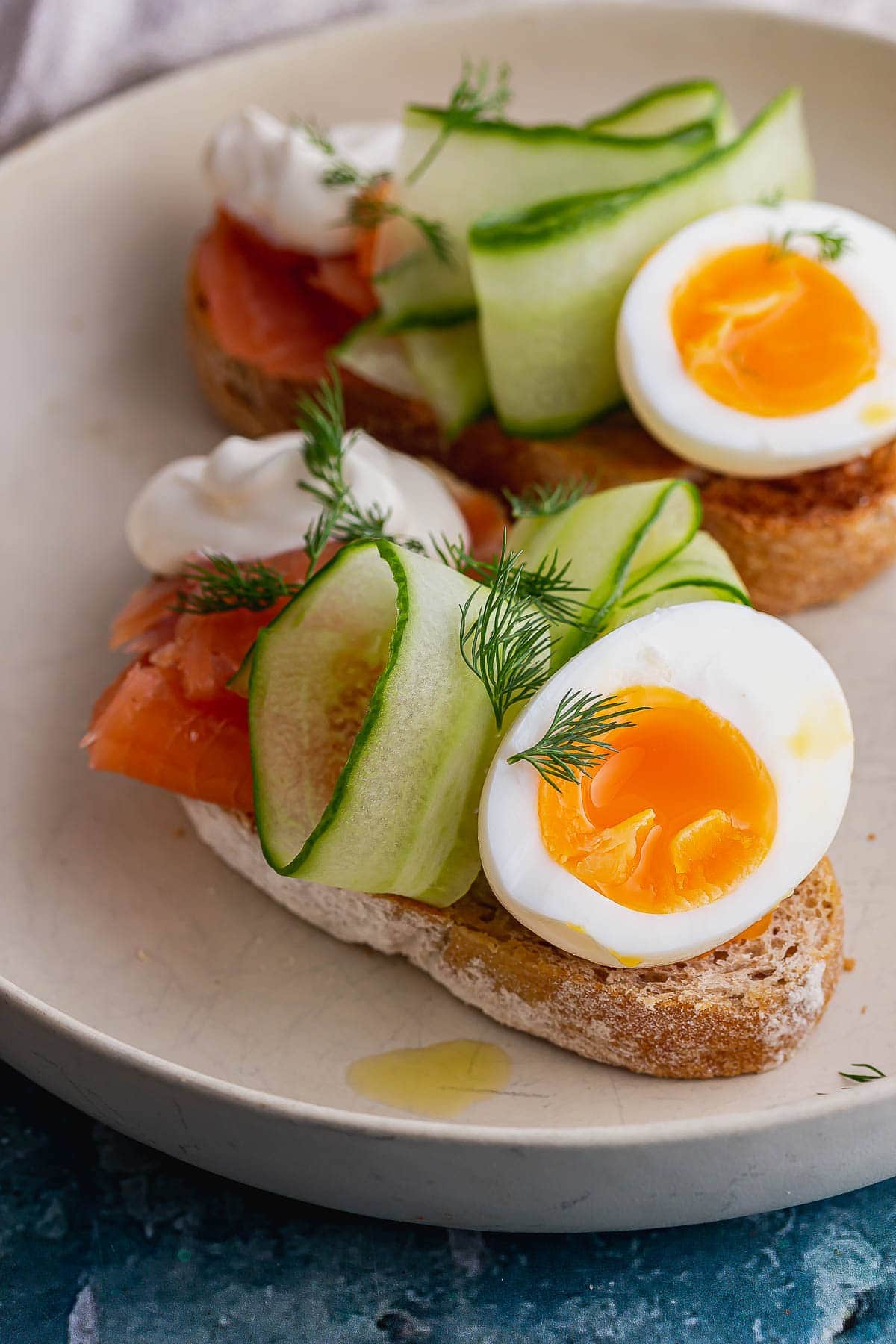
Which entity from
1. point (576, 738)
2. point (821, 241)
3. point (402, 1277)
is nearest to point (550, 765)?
point (576, 738)

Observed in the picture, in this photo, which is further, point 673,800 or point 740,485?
point 740,485

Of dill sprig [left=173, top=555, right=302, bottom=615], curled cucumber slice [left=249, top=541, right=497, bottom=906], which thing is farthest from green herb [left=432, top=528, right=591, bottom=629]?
dill sprig [left=173, top=555, right=302, bottom=615]

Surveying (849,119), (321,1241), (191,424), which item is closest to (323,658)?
(321,1241)

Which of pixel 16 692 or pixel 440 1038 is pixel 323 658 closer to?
pixel 440 1038

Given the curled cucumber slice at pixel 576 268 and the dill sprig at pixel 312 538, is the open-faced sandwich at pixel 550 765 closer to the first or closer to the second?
the dill sprig at pixel 312 538

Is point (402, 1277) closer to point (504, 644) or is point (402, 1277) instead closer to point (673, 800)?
point (673, 800)

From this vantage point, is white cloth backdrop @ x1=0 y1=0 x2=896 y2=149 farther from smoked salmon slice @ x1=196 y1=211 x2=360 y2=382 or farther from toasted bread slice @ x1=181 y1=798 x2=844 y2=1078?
toasted bread slice @ x1=181 y1=798 x2=844 y2=1078
